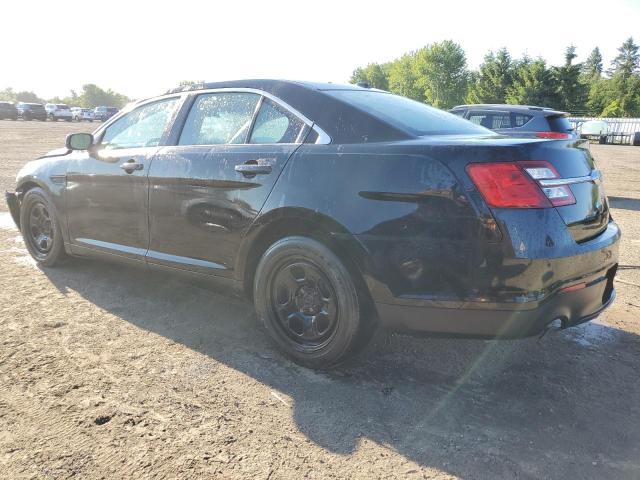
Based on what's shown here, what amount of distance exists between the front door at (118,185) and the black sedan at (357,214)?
0.02 m

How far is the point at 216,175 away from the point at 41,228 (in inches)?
99.9

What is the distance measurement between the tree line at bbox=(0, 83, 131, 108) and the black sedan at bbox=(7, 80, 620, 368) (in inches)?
5526

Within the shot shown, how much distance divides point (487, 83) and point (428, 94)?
33745mm

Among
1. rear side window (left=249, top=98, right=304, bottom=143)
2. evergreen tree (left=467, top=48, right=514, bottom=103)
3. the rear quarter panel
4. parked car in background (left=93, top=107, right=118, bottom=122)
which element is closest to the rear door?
rear side window (left=249, top=98, right=304, bottom=143)

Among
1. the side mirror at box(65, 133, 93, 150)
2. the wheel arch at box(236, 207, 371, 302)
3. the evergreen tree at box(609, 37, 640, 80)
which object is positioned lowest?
the wheel arch at box(236, 207, 371, 302)

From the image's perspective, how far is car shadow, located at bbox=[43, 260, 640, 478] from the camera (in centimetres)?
227

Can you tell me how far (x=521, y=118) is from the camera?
9508 mm

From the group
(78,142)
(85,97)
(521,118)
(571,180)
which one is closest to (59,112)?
(521,118)

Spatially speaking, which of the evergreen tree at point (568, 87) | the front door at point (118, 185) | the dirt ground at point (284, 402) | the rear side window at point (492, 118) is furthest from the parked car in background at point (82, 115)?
the dirt ground at point (284, 402)

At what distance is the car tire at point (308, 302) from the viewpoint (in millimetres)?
2787

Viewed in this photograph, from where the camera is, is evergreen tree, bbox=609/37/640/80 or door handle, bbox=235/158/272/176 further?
evergreen tree, bbox=609/37/640/80

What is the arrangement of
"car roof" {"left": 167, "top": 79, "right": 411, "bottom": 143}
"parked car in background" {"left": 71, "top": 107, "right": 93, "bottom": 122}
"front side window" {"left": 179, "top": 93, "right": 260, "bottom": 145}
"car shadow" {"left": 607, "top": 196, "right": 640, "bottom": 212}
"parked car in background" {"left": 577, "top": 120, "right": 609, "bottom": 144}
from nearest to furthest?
"car roof" {"left": 167, "top": 79, "right": 411, "bottom": 143} < "front side window" {"left": 179, "top": 93, "right": 260, "bottom": 145} < "car shadow" {"left": 607, "top": 196, "right": 640, "bottom": 212} < "parked car in background" {"left": 577, "top": 120, "right": 609, "bottom": 144} < "parked car in background" {"left": 71, "top": 107, "right": 93, "bottom": 122}

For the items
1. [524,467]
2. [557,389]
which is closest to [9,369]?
[524,467]

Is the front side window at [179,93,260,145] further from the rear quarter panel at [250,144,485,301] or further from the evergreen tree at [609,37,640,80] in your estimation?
the evergreen tree at [609,37,640,80]
